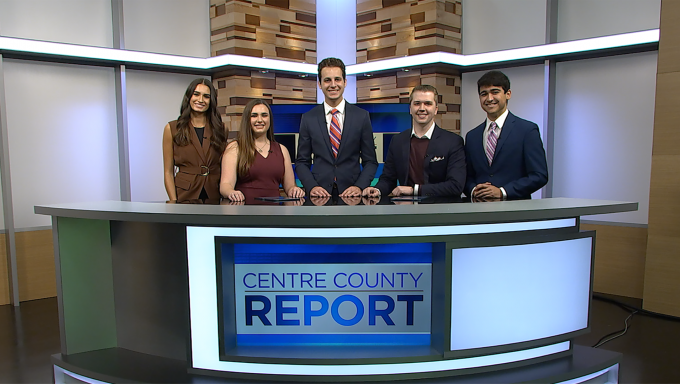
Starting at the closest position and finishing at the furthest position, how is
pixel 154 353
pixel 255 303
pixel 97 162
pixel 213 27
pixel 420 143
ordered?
pixel 255 303, pixel 154 353, pixel 420 143, pixel 97 162, pixel 213 27

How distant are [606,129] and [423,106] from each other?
8.22ft

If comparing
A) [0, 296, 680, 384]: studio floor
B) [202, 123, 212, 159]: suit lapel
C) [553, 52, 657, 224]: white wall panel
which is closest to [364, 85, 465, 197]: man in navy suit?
[202, 123, 212, 159]: suit lapel

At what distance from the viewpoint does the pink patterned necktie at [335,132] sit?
303 centimetres

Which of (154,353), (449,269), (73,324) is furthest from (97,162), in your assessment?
(449,269)

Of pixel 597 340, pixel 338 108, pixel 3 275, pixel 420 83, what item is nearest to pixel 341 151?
pixel 338 108

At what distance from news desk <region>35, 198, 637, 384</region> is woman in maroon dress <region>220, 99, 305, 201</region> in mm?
782

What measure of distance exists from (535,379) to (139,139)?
4221mm

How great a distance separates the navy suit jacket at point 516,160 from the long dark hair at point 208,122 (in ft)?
5.18

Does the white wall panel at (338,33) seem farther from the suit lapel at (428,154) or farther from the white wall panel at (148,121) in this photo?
the suit lapel at (428,154)

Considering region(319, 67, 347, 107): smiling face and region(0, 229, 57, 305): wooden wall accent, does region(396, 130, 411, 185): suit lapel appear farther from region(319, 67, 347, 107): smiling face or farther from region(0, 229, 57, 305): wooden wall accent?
region(0, 229, 57, 305): wooden wall accent

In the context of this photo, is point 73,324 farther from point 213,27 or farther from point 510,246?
point 213,27

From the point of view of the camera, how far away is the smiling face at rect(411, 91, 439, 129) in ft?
9.24

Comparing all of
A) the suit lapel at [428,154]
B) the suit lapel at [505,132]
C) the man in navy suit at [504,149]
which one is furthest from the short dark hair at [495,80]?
the suit lapel at [428,154]

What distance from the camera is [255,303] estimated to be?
83.7 inches
